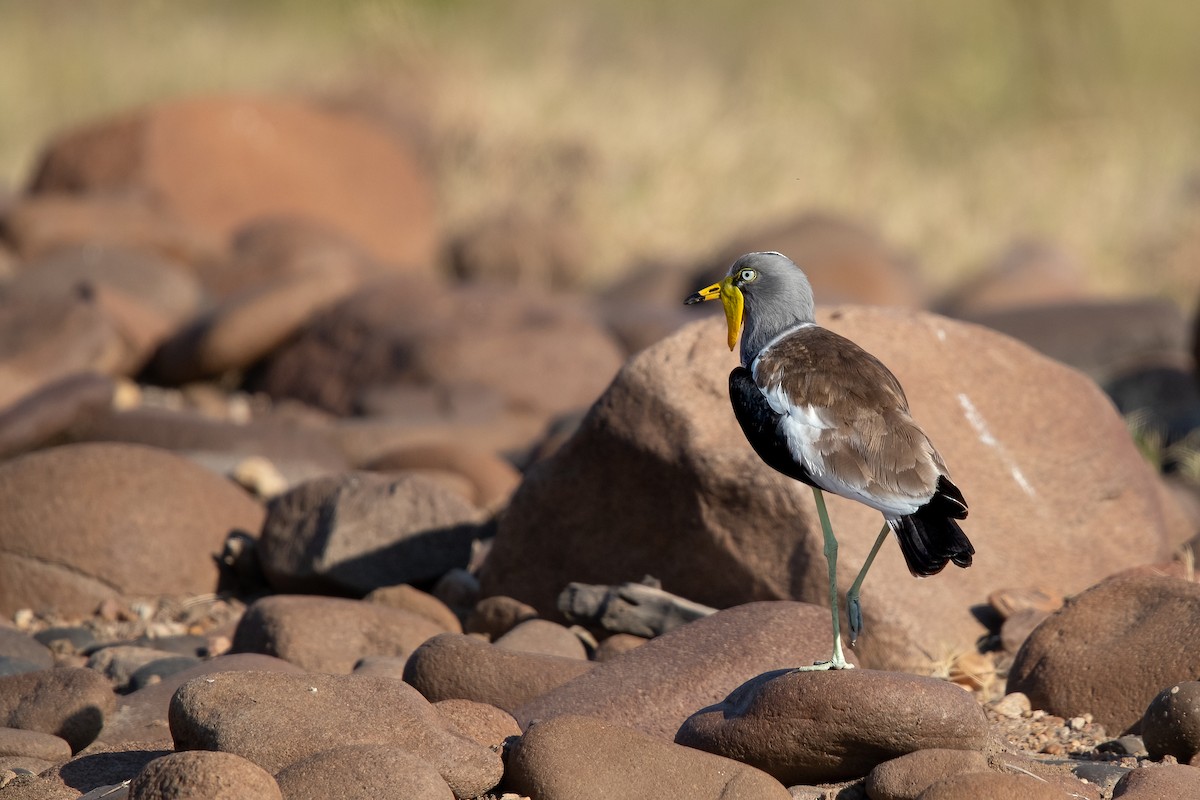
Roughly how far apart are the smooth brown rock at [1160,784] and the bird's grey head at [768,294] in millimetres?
1393

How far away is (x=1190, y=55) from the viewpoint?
73.0ft

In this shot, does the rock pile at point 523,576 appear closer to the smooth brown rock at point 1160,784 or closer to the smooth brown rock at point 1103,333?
the smooth brown rock at point 1160,784

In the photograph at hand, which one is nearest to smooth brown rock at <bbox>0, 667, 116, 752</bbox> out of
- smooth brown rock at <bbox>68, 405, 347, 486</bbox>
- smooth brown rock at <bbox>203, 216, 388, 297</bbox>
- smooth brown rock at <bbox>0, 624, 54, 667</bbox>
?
smooth brown rock at <bbox>0, 624, 54, 667</bbox>

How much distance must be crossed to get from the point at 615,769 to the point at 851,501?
6.66ft

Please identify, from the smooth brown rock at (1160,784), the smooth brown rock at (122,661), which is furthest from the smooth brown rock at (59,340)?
the smooth brown rock at (1160,784)

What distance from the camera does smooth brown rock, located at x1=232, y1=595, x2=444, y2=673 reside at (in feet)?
16.7

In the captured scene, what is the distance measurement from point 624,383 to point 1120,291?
12.2 metres

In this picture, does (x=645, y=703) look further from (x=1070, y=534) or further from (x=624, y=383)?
(x=1070, y=534)

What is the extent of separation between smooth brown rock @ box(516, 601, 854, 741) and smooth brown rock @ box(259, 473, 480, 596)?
1849 millimetres

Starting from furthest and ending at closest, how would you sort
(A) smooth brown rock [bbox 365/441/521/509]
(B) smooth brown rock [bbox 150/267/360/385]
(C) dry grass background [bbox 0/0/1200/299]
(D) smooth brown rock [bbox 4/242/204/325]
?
(C) dry grass background [bbox 0/0/1200/299] → (D) smooth brown rock [bbox 4/242/204/325] → (B) smooth brown rock [bbox 150/267/360/385] → (A) smooth brown rock [bbox 365/441/521/509]

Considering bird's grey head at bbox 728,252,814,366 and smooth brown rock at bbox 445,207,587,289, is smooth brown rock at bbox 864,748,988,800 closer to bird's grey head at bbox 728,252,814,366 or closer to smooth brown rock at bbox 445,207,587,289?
bird's grey head at bbox 728,252,814,366

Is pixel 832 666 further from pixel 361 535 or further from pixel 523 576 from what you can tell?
pixel 361 535

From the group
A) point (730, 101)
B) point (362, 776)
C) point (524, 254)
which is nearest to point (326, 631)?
point (362, 776)

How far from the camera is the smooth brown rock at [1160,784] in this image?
3598mm
